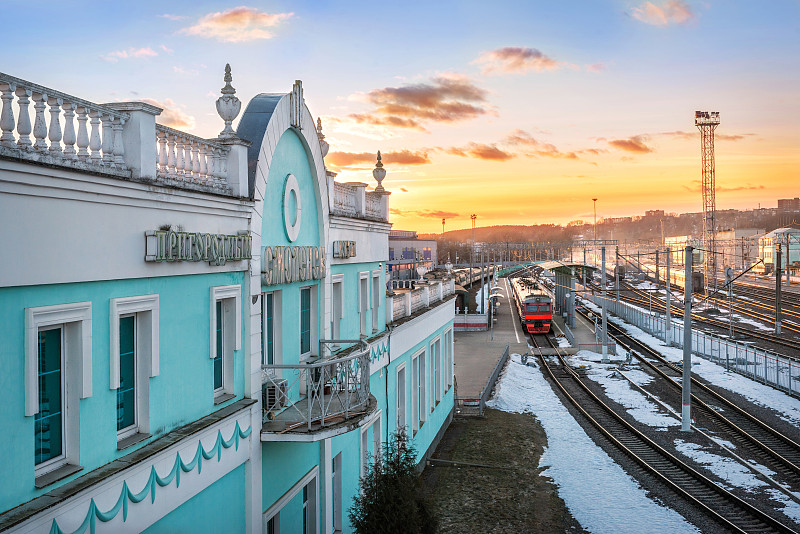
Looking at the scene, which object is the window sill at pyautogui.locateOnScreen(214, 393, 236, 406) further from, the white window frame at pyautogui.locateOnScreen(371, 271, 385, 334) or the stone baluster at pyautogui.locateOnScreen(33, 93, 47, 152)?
the white window frame at pyautogui.locateOnScreen(371, 271, 385, 334)

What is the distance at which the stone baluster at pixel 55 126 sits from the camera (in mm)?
6391

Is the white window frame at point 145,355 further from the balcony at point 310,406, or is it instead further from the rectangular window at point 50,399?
the balcony at point 310,406

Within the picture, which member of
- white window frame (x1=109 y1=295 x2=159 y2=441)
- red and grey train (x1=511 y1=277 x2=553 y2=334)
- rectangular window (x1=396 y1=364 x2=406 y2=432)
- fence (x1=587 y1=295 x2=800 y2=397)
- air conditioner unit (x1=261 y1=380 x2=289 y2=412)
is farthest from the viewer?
red and grey train (x1=511 y1=277 x2=553 y2=334)

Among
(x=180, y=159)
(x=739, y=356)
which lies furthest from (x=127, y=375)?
(x=739, y=356)

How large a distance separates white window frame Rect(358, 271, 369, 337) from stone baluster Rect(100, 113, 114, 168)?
352 inches

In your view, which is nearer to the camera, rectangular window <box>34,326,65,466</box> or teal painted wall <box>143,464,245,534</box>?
rectangular window <box>34,326,65,466</box>

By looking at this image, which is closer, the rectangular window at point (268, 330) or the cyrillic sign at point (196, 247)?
the cyrillic sign at point (196, 247)

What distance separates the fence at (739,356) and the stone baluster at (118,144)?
29842 mm

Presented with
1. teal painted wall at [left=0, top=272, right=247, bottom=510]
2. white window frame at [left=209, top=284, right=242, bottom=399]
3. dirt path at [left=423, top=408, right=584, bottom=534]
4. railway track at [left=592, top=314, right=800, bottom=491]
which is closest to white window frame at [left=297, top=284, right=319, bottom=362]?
teal painted wall at [left=0, top=272, right=247, bottom=510]

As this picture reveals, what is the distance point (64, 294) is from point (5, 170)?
4.46 feet

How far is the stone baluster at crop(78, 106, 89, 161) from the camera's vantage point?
6809mm

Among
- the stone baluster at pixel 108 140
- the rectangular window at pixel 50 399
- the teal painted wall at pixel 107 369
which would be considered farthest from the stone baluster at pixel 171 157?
the rectangular window at pixel 50 399

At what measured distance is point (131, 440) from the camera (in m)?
7.53

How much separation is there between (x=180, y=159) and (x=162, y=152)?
437 mm
